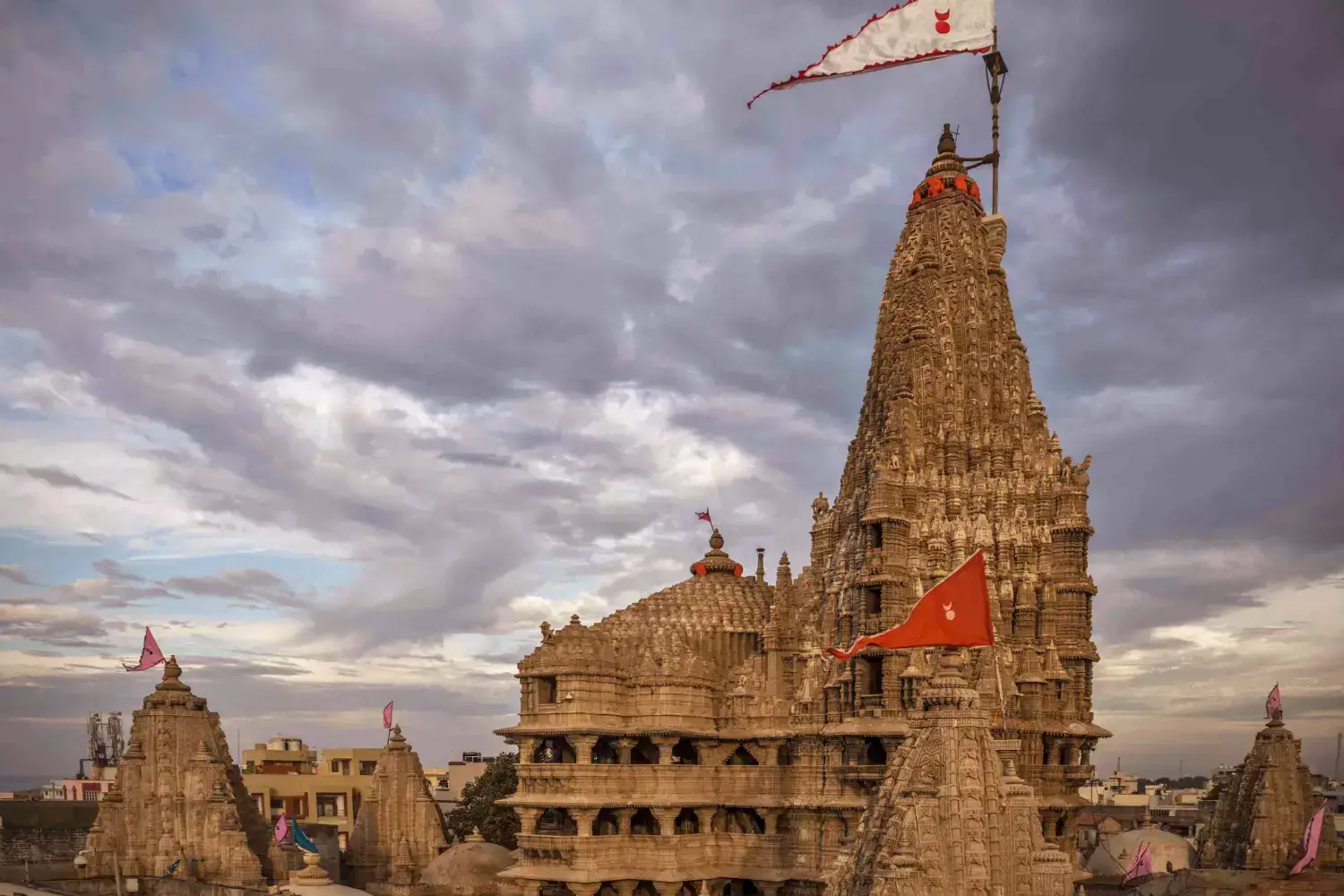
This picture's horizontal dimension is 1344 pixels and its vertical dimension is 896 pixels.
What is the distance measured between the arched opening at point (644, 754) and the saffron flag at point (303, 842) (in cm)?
1259

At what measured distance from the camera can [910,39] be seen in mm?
38438

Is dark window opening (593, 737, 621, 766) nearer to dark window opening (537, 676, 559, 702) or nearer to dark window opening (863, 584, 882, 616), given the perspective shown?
dark window opening (537, 676, 559, 702)

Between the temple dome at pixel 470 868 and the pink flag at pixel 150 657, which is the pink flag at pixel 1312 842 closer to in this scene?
the temple dome at pixel 470 868

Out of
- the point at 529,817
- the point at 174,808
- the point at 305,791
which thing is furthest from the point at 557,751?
the point at 305,791

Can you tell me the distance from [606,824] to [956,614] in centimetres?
2259

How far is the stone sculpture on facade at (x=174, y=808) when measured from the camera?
44906 mm

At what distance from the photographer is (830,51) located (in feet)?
123

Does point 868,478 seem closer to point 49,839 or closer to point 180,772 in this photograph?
point 180,772

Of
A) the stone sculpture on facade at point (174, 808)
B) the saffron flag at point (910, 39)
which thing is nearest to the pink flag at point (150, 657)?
the stone sculpture on facade at point (174, 808)

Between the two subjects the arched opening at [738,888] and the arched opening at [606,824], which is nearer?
the arched opening at [738,888]

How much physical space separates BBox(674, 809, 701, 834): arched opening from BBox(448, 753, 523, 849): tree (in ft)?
67.8


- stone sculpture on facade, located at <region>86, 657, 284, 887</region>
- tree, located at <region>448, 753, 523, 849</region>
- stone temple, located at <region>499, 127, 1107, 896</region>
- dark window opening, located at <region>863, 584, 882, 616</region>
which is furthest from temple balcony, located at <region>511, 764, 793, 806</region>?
tree, located at <region>448, 753, 523, 849</region>

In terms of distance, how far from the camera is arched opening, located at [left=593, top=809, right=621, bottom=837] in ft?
143

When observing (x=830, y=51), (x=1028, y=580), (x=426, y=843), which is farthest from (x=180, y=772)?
(x=830, y=51)
